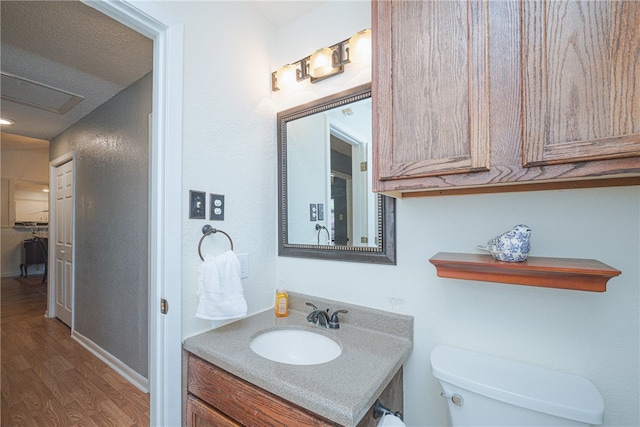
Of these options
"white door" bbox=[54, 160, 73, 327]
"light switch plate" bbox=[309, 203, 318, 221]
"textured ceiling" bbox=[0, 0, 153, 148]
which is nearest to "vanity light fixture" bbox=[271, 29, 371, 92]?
"light switch plate" bbox=[309, 203, 318, 221]

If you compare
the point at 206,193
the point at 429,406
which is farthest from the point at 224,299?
the point at 429,406

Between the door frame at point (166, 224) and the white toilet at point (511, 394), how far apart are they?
1.01 m

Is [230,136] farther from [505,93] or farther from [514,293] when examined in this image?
[514,293]

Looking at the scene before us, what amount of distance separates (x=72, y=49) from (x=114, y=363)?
238cm

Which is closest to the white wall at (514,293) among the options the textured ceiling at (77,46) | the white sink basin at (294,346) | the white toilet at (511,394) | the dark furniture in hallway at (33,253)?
the white toilet at (511,394)

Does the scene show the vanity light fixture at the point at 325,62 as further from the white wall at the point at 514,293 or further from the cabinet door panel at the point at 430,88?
the cabinet door panel at the point at 430,88

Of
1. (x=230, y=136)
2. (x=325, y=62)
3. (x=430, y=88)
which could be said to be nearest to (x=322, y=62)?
(x=325, y=62)

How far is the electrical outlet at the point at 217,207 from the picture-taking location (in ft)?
4.11

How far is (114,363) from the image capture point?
7.49 feet

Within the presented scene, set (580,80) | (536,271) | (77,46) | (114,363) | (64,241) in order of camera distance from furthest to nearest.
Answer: (64,241), (114,363), (77,46), (536,271), (580,80)

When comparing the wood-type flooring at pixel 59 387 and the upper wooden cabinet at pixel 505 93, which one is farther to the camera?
the wood-type flooring at pixel 59 387

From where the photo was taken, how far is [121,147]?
2.25 m

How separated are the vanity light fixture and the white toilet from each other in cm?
133

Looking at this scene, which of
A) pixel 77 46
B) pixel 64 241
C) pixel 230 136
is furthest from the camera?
pixel 64 241
